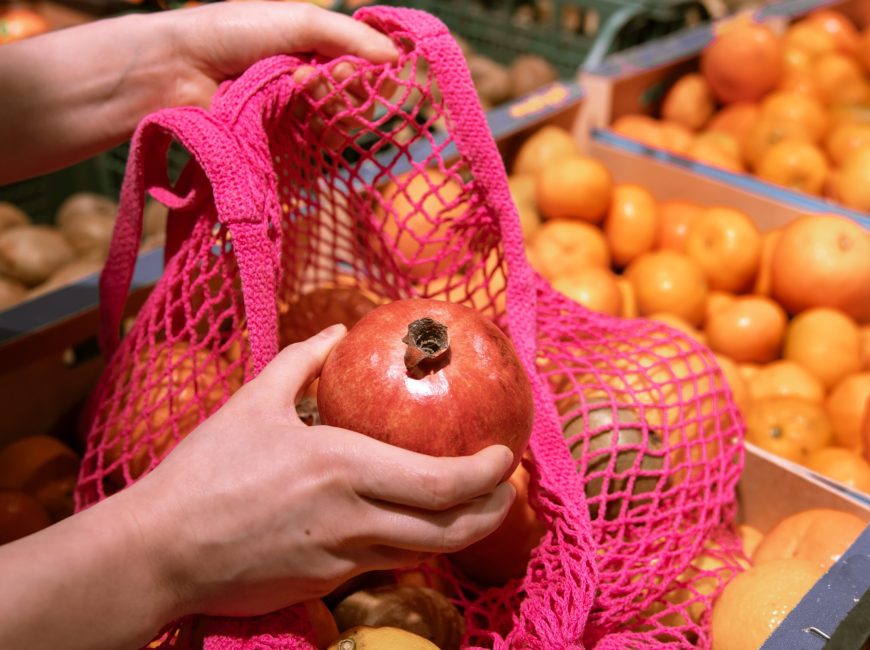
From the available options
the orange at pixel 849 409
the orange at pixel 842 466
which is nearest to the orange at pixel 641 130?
the orange at pixel 849 409

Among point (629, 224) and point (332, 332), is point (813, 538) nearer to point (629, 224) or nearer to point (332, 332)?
point (332, 332)

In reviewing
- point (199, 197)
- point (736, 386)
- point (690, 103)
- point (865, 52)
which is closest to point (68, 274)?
point (199, 197)

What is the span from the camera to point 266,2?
3.45 feet

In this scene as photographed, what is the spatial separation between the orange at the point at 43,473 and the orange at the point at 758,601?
88 centimetres

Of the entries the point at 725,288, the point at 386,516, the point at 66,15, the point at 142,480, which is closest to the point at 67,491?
the point at 142,480

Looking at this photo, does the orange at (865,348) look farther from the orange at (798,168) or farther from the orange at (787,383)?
the orange at (798,168)

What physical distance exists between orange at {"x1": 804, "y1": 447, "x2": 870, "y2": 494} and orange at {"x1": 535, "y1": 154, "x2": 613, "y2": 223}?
2.39 ft

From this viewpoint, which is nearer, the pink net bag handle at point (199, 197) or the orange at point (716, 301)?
the pink net bag handle at point (199, 197)

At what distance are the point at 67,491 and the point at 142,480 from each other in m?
0.56

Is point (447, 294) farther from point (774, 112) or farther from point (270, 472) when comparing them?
point (774, 112)

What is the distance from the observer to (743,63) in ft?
7.17

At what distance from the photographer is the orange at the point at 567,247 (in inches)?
65.8

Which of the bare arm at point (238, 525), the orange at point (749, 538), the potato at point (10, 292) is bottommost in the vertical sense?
the orange at point (749, 538)

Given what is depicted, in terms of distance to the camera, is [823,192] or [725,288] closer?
[725,288]
